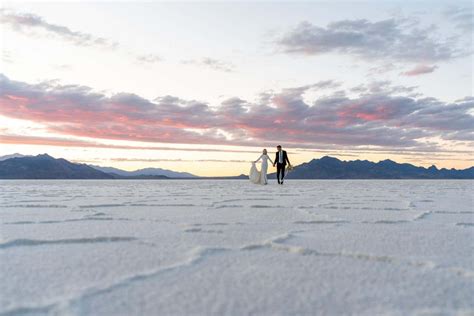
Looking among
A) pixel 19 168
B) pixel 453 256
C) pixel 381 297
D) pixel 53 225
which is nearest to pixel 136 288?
pixel 381 297

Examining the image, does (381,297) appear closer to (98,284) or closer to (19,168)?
(98,284)

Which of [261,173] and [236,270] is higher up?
[261,173]

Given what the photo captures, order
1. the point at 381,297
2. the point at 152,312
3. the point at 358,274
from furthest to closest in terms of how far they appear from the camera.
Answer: the point at 358,274 → the point at 381,297 → the point at 152,312

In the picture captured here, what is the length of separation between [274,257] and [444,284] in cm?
78

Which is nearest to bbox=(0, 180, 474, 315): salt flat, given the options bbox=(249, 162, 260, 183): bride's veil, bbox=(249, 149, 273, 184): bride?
bbox=(249, 149, 273, 184): bride

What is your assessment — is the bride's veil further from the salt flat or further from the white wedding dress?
the salt flat

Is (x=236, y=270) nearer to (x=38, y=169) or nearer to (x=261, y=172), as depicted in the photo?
(x=261, y=172)

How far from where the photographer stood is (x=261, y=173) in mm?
13906

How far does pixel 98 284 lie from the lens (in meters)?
1.63

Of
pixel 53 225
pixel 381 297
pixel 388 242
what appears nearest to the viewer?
pixel 381 297

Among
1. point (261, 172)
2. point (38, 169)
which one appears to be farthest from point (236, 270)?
point (38, 169)

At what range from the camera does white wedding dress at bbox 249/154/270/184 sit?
13.3 metres

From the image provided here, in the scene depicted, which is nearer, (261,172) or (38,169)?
(261,172)

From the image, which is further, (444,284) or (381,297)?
(444,284)
